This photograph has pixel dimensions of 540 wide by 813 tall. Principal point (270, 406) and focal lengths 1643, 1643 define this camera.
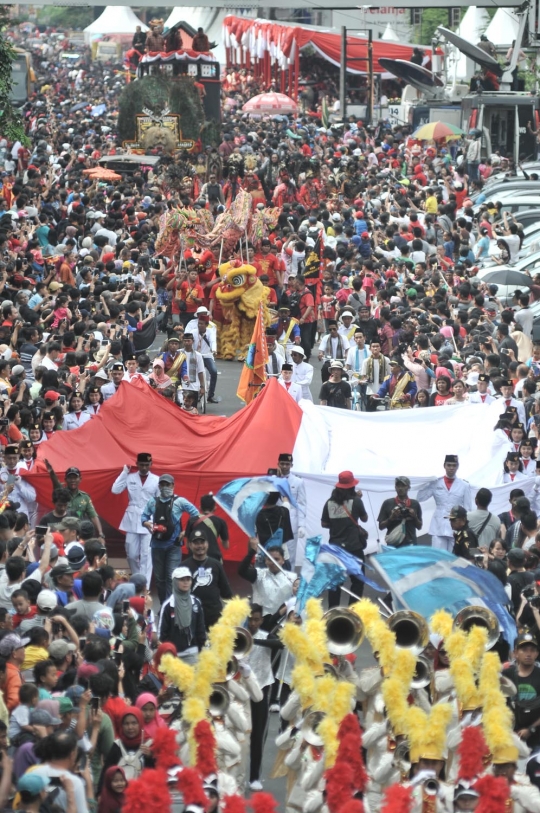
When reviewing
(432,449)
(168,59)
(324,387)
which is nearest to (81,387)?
(324,387)

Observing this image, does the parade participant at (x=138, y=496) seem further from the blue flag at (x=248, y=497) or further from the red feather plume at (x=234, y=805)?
the red feather plume at (x=234, y=805)

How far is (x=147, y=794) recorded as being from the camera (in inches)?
273

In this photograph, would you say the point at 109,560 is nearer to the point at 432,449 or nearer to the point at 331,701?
the point at 432,449

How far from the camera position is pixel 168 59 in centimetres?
4106

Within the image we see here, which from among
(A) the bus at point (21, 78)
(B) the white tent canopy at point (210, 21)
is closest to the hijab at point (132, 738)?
(A) the bus at point (21, 78)

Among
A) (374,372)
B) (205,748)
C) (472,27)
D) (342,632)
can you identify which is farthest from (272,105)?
(205,748)

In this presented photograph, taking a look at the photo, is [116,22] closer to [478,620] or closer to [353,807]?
[478,620]

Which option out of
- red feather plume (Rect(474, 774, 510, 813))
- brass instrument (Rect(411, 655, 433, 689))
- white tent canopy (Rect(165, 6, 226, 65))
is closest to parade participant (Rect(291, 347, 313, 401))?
brass instrument (Rect(411, 655, 433, 689))

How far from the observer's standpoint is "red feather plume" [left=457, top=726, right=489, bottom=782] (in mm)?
7422

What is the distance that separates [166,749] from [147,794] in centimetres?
57

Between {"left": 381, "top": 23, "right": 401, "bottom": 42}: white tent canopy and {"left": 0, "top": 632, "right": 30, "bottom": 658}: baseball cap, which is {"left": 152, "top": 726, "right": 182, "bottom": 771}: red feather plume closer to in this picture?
{"left": 0, "top": 632, "right": 30, "bottom": 658}: baseball cap

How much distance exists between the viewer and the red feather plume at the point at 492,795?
707 cm

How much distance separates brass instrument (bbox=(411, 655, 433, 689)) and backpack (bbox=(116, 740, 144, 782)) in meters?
1.42

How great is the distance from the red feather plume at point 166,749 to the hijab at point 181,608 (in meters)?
2.02
